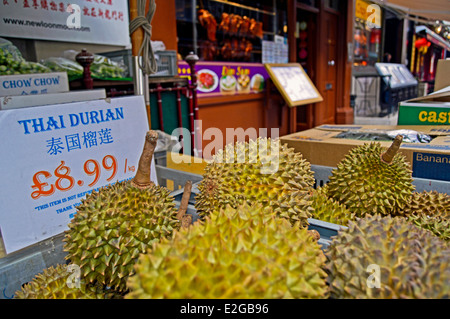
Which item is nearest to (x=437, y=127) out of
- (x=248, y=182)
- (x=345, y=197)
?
(x=345, y=197)

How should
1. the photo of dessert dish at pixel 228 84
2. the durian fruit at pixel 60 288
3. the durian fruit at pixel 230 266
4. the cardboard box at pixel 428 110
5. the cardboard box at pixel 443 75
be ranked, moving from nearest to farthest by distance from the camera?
the durian fruit at pixel 230 266 < the durian fruit at pixel 60 288 < the cardboard box at pixel 428 110 < the cardboard box at pixel 443 75 < the photo of dessert dish at pixel 228 84

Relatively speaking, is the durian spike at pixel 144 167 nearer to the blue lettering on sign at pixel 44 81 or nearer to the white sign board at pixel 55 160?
the white sign board at pixel 55 160

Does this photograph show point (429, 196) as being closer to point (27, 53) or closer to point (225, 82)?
point (27, 53)

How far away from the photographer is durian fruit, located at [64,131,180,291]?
104 cm

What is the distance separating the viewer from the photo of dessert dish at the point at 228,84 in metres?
6.16

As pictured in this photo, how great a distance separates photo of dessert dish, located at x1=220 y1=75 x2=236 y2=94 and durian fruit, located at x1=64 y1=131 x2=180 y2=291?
204 inches

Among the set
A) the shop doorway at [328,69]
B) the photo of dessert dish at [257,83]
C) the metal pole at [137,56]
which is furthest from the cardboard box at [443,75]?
the shop doorway at [328,69]

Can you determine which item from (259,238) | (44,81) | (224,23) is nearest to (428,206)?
(259,238)

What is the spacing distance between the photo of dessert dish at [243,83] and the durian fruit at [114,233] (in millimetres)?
5594

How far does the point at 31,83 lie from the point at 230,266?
2.64 m

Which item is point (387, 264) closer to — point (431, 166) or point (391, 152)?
point (391, 152)

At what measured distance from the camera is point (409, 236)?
0.87 m

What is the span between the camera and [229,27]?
6.46 m

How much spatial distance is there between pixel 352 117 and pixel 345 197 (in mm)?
9416
